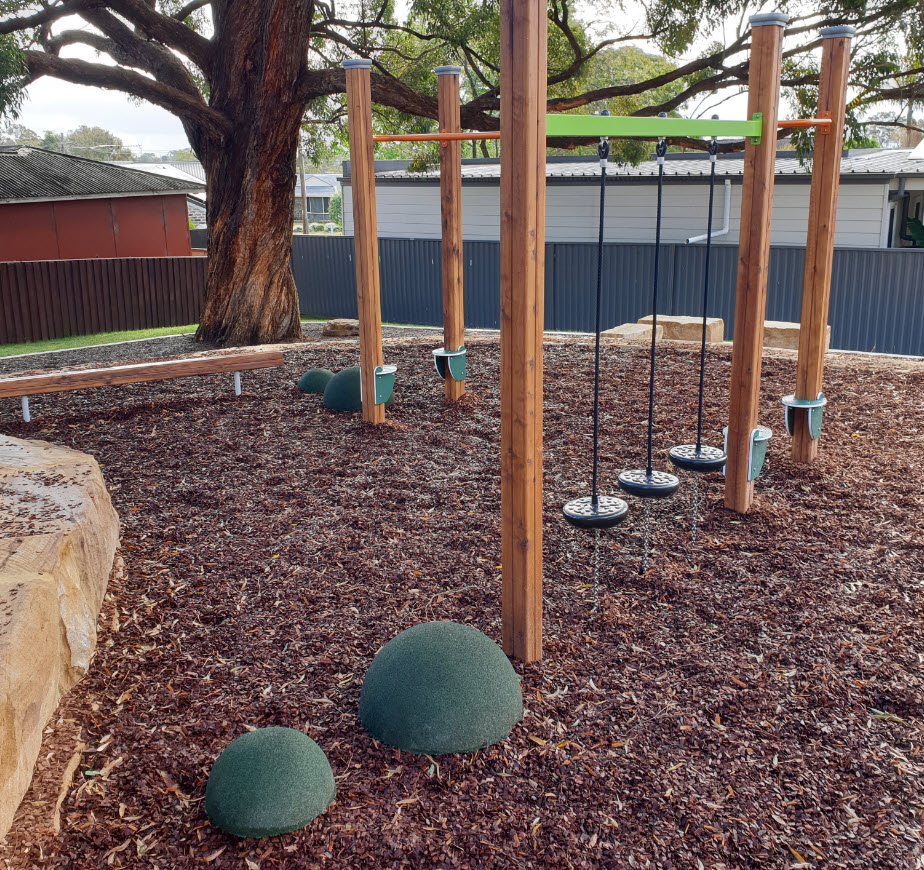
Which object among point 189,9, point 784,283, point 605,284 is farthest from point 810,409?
point 189,9

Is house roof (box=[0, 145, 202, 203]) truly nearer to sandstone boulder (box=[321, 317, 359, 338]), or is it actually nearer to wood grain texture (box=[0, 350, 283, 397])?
sandstone boulder (box=[321, 317, 359, 338])

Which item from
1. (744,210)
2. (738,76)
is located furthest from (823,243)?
(738,76)

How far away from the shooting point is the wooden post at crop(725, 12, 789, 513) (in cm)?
471

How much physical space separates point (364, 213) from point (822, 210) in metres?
3.33

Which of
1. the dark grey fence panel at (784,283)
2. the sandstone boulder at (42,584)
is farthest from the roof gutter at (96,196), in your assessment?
the sandstone boulder at (42,584)

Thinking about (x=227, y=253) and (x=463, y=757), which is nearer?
(x=463, y=757)

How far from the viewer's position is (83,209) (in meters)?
22.6

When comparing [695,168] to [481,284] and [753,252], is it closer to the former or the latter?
[481,284]

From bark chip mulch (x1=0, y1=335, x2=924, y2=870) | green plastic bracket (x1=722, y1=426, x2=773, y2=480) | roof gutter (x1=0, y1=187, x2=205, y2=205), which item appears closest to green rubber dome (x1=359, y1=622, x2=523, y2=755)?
bark chip mulch (x1=0, y1=335, x2=924, y2=870)

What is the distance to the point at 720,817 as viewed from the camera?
2910 millimetres

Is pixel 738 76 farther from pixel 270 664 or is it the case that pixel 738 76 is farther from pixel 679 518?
pixel 270 664

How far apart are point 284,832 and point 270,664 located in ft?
3.67

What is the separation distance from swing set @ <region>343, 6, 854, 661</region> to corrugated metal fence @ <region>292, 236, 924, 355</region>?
238 inches

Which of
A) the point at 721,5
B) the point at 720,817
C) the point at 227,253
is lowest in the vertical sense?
the point at 720,817
